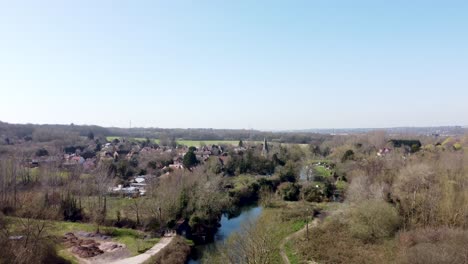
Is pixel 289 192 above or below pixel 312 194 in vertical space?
above

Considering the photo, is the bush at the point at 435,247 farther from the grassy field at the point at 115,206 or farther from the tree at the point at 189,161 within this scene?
the tree at the point at 189,161

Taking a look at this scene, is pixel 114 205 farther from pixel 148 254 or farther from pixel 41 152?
pixel 41 152

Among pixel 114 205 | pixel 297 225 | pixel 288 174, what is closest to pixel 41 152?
pixel 114 205

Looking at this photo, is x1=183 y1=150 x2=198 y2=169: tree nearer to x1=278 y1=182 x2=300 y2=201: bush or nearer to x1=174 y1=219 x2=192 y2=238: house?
x1=278 y1=182 x2=300 y2=201: bush

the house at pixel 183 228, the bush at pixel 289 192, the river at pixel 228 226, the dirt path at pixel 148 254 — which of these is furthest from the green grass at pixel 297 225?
the dirt path at pixel 148 254

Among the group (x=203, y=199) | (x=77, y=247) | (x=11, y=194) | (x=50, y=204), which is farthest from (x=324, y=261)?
(x=11, y=194)

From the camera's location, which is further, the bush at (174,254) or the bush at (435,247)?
the bush at (174,254)
